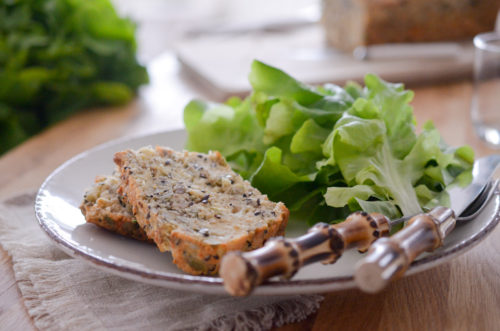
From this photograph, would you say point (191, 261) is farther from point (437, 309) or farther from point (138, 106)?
point (138, 106)

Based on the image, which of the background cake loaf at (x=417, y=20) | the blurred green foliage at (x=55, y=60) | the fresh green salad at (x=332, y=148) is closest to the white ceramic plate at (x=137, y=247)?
the fresh green salad at (x=332, y=148)

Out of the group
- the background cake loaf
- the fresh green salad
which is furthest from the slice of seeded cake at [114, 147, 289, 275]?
the background cake loaf

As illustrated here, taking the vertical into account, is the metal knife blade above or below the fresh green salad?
below

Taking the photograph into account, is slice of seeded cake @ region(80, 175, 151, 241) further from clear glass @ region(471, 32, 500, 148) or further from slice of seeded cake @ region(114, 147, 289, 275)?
clear glass @ region(471, 32, 500, 148)

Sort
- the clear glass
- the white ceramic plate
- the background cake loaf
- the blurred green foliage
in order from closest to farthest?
1. the white ceramic plate
2. the clear glass
3. the blurred green foliage
4. the background cake loaf

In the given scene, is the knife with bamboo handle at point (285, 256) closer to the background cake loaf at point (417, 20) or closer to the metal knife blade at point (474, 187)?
the metal knife blade at point (474, 187)

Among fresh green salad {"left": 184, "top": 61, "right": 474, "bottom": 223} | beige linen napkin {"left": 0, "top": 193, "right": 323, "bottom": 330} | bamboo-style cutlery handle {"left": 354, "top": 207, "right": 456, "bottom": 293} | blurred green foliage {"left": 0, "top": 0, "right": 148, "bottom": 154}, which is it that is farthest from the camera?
blurred green foliage {"left": 0, "top": 0, "right": 148, "bottom": 154}

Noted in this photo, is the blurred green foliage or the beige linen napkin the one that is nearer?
the beige linen napkin

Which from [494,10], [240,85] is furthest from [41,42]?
[494,10]

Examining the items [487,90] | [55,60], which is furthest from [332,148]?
[55,60]
